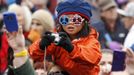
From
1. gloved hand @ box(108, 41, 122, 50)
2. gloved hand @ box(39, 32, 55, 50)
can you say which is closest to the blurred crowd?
gloved hand @ box(108, 41, 122, 50)

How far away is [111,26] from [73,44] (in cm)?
470

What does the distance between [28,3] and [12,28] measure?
6.17m

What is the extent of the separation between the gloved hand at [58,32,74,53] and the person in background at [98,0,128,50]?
4029 mm

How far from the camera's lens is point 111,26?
34.6 feet

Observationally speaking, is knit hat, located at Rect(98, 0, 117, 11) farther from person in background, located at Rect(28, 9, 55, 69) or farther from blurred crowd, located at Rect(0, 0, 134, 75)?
person in background, located at Rect(28, 9, 55, 69)

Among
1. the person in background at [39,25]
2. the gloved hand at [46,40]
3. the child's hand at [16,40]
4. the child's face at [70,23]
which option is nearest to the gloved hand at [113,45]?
the person in background at [39,25]

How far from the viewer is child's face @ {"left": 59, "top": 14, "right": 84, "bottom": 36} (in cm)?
612

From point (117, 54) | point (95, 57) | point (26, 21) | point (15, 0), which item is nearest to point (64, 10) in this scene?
point (95, 57)

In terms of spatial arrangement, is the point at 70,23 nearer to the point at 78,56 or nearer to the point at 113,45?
the point at 78,56

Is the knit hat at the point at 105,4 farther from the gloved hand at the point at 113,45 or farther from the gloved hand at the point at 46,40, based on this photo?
the gloved hand at the point at 46,40

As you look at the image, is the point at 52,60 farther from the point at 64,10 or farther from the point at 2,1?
the point at 2,1

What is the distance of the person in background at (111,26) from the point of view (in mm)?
9977

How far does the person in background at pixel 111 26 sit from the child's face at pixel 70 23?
11.8ft

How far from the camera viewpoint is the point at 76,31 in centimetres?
619
